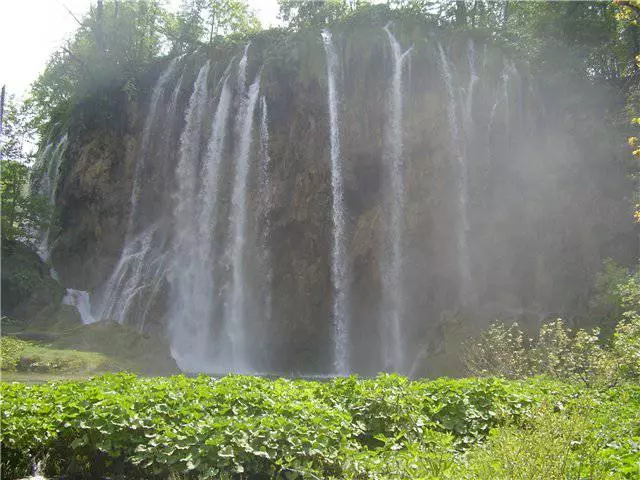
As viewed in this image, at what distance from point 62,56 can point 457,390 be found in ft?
116

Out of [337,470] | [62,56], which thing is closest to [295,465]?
[337,470]

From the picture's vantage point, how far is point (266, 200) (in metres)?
24.1

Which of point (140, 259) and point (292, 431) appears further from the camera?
point (140, 259)

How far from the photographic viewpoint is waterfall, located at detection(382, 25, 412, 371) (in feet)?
72.1

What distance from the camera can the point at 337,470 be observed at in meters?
4.96

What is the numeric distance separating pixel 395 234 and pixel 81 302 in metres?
15.1

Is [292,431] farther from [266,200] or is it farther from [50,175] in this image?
[50,175]

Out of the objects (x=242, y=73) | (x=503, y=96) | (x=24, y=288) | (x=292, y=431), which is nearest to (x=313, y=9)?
(x=242, y=73)

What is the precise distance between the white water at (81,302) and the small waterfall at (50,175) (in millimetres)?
5120

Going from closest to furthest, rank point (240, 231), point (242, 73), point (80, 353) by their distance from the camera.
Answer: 1. point (80, 353)
2. point (240, 231)
3. point (242, 73)

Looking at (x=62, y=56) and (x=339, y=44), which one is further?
(x=62, y=56)

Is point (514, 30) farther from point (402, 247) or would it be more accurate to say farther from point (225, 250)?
point (225, 250)

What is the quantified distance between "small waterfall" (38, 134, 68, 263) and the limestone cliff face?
6.13 metres

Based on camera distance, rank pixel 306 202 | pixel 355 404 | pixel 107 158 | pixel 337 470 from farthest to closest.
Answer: pixel 107 158 → pixel 306 202 → pixel 355 404 → pixel 337 470
